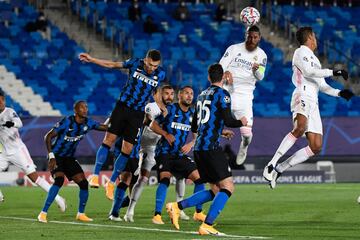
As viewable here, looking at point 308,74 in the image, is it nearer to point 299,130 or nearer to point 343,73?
point 299,130

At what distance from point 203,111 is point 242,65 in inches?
153

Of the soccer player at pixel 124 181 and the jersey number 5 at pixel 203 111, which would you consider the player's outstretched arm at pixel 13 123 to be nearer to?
→ the soccer player at pixel 124 181

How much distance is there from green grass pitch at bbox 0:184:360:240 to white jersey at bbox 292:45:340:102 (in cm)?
208

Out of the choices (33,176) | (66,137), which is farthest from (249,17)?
(33,176)

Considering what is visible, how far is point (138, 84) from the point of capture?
55.2ft

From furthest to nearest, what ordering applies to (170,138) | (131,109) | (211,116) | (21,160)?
(21,160), (131,109), (170,138), (211,116)

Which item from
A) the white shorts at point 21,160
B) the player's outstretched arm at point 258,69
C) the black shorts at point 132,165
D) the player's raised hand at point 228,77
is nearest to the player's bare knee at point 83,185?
the black shorts at point 132,165

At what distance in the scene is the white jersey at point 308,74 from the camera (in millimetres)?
15961

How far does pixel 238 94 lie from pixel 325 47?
20938 mm

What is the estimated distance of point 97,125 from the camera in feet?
55.5

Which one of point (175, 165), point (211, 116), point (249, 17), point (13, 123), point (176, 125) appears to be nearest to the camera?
point (211, 116)

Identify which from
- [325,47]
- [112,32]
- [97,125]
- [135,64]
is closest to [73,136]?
[97,125]

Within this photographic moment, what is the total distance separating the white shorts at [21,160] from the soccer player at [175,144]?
154 inches

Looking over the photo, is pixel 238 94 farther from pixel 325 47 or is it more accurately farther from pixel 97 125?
pixel 325 47
